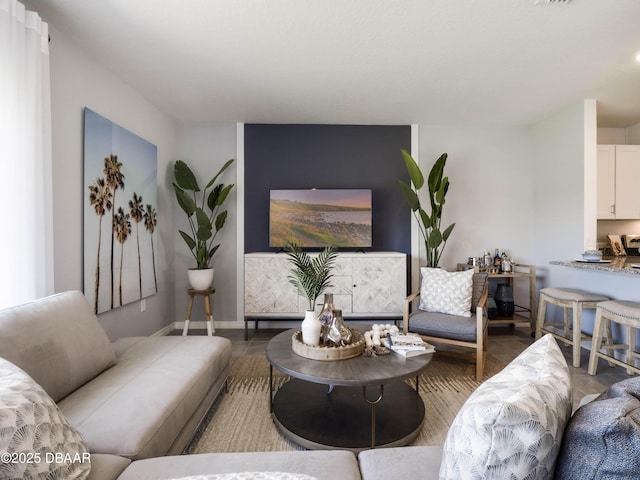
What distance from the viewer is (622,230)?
3.96m

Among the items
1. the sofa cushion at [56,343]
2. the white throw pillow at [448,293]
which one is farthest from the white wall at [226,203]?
the white throw pillow at [448,293]

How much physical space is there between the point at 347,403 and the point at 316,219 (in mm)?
2300

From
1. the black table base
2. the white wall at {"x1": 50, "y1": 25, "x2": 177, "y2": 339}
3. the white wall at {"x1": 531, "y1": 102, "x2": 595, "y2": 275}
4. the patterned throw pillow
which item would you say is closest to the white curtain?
the white wall at {"x1": 50, "y1": 25, "x2": 177, "y2": 339}

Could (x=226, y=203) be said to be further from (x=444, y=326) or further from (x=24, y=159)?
(x=444, y=326)

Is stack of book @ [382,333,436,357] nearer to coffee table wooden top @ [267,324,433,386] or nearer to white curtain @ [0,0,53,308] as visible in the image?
coffee table wooden top @ [267,324,433,386]

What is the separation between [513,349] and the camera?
10.7 feet

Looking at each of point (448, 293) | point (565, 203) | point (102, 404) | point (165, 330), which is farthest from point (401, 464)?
point (565, 203)

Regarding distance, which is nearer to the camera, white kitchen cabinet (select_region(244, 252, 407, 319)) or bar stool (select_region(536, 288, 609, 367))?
bar stool (select_region(536, 288, 609, 367))

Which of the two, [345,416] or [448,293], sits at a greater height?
[448,293]

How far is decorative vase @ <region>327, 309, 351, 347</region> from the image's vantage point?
190cm

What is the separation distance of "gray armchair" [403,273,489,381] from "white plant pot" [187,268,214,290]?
7.03 ft

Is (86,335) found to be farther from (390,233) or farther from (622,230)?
(622,230)

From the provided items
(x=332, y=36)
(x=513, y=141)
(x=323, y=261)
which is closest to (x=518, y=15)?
(x=332, y=36)

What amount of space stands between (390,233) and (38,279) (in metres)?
3.41
